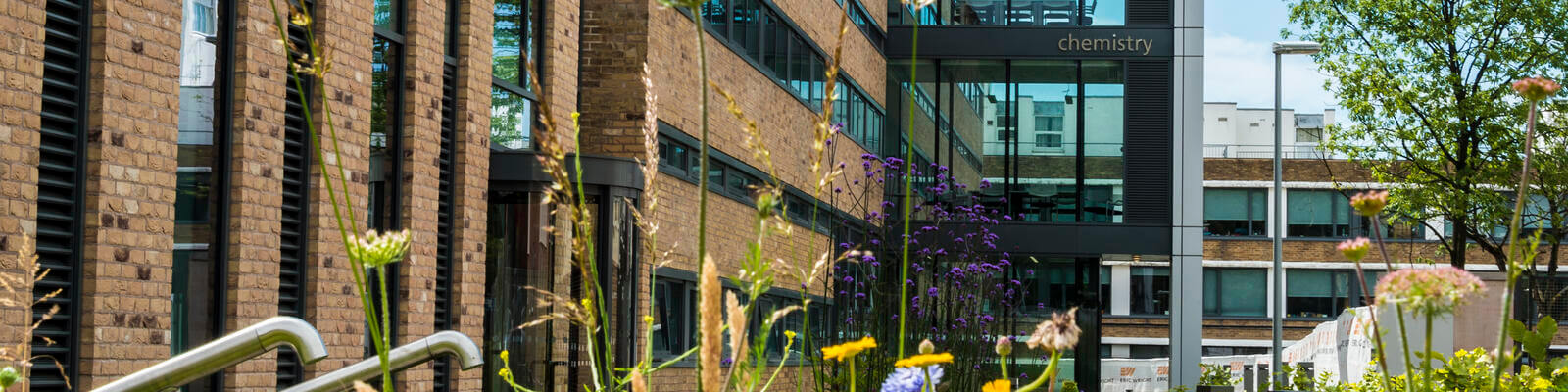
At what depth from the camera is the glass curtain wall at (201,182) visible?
7.95 m

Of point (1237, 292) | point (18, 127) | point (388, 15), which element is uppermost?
point (388, 15)

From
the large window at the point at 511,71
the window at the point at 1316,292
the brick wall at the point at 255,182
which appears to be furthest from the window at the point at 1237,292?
the brick wall at the point at 255,182

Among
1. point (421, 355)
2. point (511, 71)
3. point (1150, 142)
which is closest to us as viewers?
point (421, 355)

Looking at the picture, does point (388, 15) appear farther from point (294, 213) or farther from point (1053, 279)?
point (1053, 279)

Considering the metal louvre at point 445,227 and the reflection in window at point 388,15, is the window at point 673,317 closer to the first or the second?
the metal louvre at point 445,227

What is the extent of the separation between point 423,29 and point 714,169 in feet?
20.9

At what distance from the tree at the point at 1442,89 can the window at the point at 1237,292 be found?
29714 millimetres

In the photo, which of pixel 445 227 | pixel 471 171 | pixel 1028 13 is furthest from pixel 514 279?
pixel 1028 13

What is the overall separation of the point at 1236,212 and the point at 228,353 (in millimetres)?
55471

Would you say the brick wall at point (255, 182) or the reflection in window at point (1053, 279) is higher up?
the brick wall at point (255, 182)

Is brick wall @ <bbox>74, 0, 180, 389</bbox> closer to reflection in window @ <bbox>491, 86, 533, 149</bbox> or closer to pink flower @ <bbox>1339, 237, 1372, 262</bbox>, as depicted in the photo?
reflection in window @ <bbox>491, 86, 533, 149</bbox>

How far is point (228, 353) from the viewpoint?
2.14 m

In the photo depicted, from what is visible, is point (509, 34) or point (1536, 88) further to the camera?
point (509, 34)

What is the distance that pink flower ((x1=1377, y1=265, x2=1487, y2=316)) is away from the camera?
114 cm
